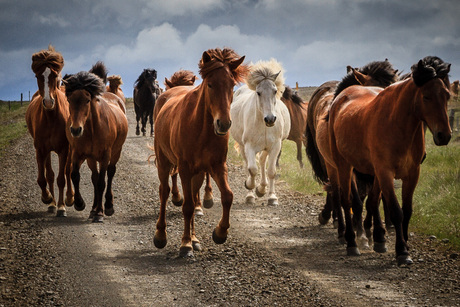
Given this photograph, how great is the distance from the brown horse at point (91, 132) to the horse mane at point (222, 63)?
2.85 meters

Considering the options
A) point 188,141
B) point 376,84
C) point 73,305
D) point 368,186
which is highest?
point 376,84

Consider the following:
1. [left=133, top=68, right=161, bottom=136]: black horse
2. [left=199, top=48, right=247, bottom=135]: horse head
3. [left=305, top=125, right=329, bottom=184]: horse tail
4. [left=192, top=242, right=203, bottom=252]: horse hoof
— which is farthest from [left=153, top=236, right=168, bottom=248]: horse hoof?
[left=133, top=68, right=161, bottom=136]: black horse

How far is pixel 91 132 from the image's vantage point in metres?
8.62

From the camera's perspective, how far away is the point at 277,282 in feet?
17.6

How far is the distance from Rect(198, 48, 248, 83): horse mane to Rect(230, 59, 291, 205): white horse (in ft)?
8.01

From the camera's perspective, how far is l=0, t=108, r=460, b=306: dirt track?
4973mm

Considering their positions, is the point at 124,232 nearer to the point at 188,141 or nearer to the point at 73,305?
the point at 188,141

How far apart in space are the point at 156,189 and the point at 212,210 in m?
2.19

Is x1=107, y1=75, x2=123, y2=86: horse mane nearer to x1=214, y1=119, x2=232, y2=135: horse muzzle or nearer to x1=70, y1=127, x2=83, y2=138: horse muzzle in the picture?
x1=70, y1=127, x2=83, y2=138: horse muzzle

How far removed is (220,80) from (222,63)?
0.23 m

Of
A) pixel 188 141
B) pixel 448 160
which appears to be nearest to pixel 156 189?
pixel 188 141

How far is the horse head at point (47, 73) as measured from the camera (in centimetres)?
899

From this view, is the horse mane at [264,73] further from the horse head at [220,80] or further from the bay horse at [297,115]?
the bay horse at [297,115]

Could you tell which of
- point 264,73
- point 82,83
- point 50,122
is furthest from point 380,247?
point 50,122
